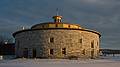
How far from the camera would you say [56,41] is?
4000 cm

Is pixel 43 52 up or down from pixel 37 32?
down

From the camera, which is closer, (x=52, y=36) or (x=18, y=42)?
(x=52, y=36)

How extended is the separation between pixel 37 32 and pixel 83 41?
765 cm

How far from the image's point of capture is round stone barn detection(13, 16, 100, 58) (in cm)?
4006

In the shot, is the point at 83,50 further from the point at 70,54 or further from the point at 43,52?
the point at 43,52

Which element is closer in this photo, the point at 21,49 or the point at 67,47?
the point at 67,47

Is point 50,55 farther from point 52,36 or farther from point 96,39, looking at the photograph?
point 96,39

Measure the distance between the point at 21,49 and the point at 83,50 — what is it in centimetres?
1050

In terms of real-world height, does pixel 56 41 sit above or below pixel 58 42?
above

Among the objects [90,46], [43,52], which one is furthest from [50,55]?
[90,46]

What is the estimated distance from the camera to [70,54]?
132 feet

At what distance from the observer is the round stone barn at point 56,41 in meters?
40.1

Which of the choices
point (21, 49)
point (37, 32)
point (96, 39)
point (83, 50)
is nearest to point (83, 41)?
point (83, 50)

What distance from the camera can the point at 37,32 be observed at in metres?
40.8
